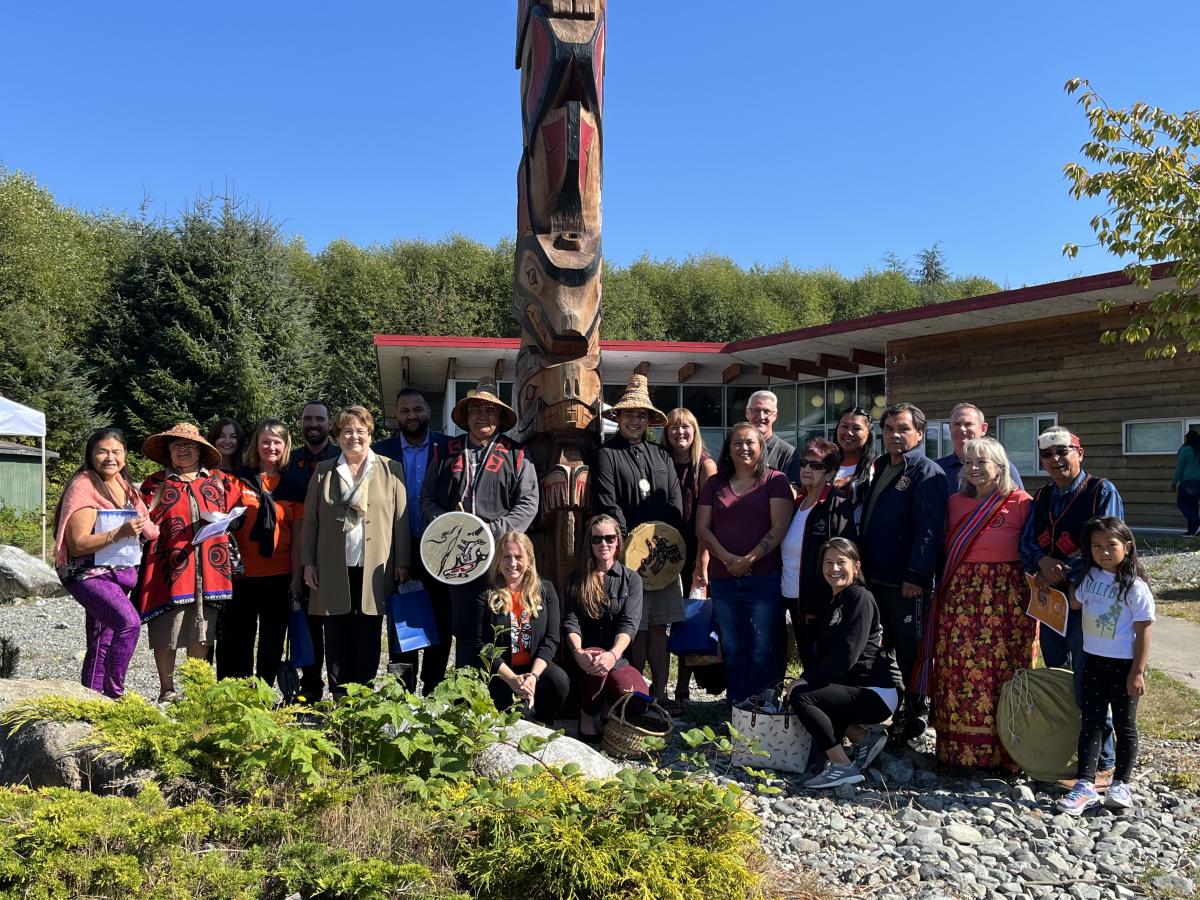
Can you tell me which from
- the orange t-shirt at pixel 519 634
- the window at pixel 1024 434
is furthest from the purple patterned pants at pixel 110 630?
the window at pixel 1024 434

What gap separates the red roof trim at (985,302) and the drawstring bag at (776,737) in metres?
9.96

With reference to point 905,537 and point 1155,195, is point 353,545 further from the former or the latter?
point 1155,195

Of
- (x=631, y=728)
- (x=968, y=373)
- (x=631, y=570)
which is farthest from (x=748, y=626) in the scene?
(x=968, y=373)

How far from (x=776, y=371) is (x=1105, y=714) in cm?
1625

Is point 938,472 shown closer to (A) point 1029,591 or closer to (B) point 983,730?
(A) point 1029,591

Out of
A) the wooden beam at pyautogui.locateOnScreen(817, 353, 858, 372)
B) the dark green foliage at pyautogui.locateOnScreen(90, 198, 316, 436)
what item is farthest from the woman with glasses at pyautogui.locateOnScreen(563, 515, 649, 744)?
the dark green foliage at pyautogui.locateOnScreen(90, 198, 316, 436)

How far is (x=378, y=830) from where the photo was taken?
310 cm

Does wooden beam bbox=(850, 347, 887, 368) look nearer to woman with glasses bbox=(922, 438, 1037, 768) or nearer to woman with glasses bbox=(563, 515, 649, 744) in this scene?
woman with glasses bbox=(922, 438, 1037, 768)

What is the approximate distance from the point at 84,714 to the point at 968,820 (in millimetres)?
3766

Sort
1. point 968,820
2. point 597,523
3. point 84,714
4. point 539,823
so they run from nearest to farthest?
point 539,823 < point 84,714 < point 968,820 < point 597,523

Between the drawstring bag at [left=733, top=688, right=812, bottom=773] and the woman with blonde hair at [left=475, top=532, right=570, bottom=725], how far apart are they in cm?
97

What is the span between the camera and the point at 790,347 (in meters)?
17.8

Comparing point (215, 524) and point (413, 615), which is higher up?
point (215, 524)

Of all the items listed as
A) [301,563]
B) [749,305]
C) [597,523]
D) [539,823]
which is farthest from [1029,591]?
[749,305]
